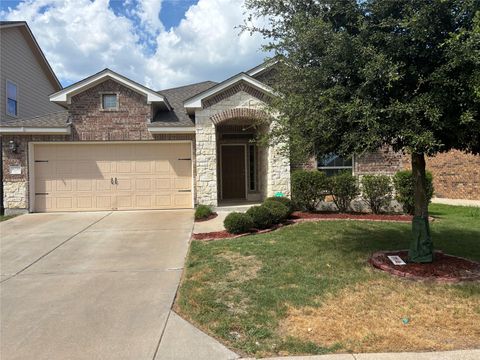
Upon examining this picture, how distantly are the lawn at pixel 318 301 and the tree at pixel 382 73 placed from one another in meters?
1.85

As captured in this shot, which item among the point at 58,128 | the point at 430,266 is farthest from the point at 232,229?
the point at 58,128

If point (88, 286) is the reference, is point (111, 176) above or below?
above

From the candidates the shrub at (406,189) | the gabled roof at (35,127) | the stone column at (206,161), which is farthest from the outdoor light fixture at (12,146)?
the shrub at (406,189)

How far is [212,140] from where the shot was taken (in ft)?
40.0

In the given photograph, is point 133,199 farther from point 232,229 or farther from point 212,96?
point 232,229

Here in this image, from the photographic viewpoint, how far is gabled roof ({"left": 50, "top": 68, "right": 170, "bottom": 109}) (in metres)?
12.5

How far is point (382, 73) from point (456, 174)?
14.7 metres

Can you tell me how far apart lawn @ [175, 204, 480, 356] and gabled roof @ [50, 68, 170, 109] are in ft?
22.0

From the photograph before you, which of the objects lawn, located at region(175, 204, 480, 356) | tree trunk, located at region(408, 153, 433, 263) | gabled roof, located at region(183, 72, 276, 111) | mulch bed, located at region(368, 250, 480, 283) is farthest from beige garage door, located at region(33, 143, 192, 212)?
tree trunk, located at region(408, 153, 433, 263)

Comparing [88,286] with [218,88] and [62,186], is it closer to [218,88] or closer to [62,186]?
[218,88]

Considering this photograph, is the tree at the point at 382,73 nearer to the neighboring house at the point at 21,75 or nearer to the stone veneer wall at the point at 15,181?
the stone veneer wall at the point at 15,181

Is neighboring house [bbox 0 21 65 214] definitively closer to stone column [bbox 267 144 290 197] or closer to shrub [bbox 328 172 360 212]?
stone column [bbox 267 144 290 197]

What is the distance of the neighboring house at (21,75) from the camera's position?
15555 millimetres

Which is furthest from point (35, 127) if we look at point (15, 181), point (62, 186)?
point (62, 186)
